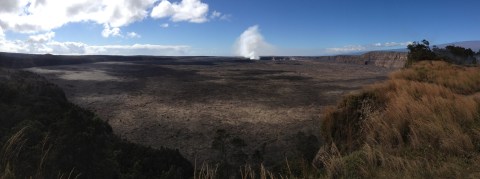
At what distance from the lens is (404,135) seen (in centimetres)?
773

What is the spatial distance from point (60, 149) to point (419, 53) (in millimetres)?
30959

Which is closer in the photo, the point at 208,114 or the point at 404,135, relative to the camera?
the point at 404,135

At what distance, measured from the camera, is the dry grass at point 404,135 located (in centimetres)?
539

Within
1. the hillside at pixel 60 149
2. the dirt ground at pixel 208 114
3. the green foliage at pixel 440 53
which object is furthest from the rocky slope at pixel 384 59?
the hillside at pixel 60 149


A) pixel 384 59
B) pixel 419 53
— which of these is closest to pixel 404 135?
pixel 419 53

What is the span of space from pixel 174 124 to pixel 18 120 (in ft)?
34.3

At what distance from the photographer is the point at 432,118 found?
25.0 ft

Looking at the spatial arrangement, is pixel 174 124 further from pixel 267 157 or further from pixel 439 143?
pixel 439 143

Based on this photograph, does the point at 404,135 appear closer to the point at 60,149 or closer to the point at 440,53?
the point at 60,149

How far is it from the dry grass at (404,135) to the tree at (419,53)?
2146 cm

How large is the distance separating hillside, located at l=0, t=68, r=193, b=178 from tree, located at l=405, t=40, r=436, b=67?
84.3 feet

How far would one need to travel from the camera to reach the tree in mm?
32816

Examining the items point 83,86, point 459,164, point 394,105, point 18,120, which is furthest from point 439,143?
point 83,86

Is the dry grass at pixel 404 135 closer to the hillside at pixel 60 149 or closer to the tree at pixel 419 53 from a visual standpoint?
the hillside at pixel 60 149
